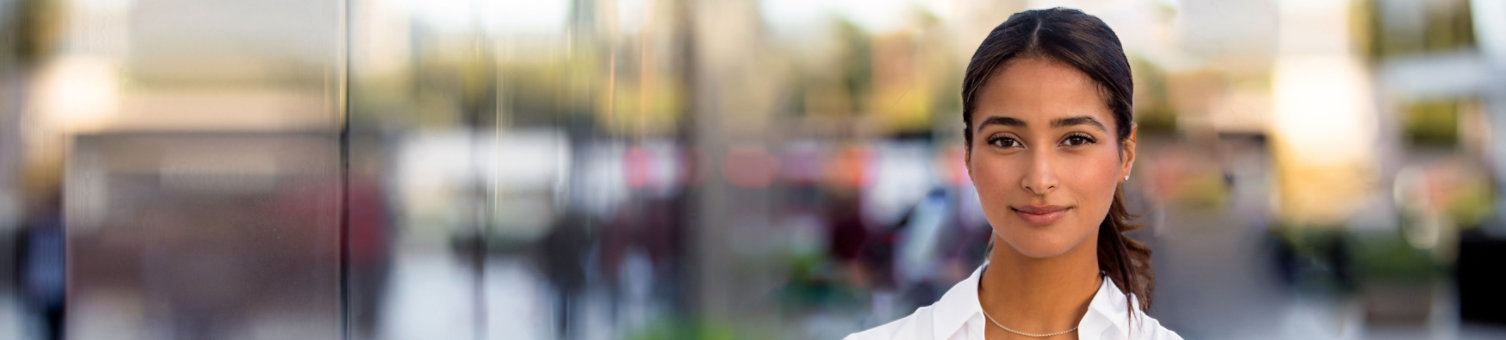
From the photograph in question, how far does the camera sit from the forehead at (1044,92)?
4.71 feet

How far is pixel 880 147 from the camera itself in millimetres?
4609

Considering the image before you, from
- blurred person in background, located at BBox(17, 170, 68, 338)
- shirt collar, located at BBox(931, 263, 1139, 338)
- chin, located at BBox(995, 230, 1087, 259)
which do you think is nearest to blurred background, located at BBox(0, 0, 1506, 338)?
blurred person in background, located at BBox(17, 170, 68, 338)

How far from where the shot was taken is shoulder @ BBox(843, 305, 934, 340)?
1.72 metres

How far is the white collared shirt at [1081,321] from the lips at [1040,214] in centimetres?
18

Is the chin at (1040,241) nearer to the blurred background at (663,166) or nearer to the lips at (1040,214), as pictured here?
the lips at (1040,214)

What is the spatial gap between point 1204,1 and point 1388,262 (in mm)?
1300

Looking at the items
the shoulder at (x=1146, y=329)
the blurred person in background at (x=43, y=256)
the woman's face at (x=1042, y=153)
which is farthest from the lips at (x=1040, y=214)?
the blurred person in background at (x=43, y=256)

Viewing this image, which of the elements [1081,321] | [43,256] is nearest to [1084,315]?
[1081,321]

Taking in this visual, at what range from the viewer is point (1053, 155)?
1438 mm

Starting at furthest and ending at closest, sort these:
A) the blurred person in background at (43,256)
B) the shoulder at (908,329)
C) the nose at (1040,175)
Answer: the blurred person in background at (43,256)
the shoulder at (908,329)
the nose at (1040,175)

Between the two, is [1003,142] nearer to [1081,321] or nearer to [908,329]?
[1081,321]

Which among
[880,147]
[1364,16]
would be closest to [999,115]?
[880,147]

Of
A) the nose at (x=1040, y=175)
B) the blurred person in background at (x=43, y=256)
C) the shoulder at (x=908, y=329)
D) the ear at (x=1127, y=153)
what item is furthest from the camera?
the blurred person in background at (x=43, y=256)

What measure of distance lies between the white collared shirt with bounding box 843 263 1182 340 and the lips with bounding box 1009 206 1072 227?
0.18 m
